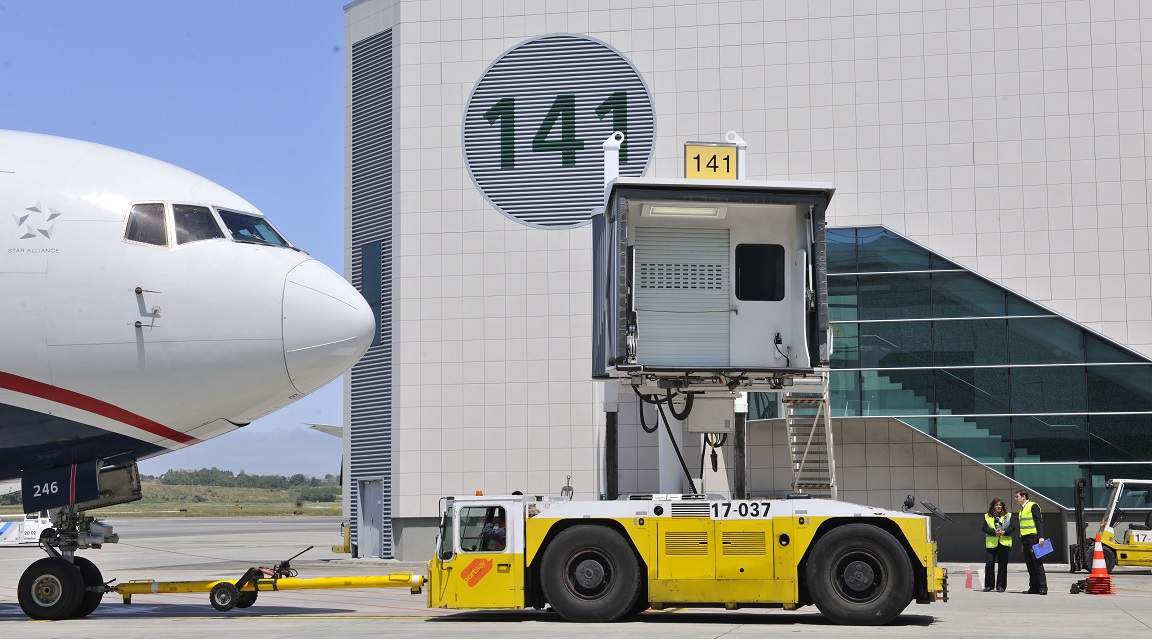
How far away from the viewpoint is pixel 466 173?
34.2 m

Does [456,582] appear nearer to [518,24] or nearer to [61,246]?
[61,246]

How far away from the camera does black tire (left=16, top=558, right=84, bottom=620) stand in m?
15.4

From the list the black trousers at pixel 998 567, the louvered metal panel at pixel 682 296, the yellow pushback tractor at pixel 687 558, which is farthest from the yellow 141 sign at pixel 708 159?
the yellow pushback tractor at pixel 687 558

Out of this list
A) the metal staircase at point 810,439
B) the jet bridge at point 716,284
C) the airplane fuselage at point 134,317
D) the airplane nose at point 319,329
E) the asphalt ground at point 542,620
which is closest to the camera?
the asphalt ground at point 542,620

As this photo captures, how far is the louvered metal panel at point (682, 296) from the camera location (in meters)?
17.7

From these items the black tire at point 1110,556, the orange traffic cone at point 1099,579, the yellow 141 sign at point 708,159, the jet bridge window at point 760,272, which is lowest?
the black tire at point 1110,556

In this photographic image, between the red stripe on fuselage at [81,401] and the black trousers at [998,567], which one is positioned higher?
the red stripe on fuselage at [81,401]

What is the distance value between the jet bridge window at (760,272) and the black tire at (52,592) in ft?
31.6

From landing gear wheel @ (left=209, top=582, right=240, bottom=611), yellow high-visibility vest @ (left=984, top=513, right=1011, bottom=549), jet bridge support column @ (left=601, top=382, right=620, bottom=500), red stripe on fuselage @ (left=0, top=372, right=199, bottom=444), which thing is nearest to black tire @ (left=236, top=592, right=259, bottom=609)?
landing gear wheel @ (left=209, top=582, right=240, bottom=611)

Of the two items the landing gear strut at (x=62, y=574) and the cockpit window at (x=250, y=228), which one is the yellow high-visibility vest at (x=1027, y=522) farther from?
the landing gear strut at (x=62, y=574)

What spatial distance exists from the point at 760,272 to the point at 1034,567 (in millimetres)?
7989

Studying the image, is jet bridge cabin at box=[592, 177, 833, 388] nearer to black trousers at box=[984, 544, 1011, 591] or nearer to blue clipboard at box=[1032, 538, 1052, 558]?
blue clipboard at box=[1032, 538, 1052, 558]

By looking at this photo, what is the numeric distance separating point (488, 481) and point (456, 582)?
662 inches

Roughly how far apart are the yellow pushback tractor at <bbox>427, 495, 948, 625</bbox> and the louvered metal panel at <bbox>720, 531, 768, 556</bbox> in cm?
1
